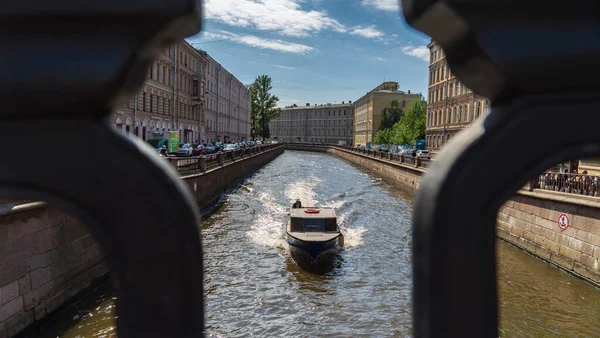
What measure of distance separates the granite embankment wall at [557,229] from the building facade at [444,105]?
2561 cm

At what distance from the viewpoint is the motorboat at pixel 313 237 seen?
13.5 m

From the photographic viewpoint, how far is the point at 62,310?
8.95m

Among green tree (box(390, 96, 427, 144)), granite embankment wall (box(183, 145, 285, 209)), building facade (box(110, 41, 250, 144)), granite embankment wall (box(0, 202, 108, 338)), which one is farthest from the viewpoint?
green tree (box(390, 96, 427, 144))

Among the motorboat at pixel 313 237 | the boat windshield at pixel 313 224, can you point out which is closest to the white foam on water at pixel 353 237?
the motorboat at pixel 313 237

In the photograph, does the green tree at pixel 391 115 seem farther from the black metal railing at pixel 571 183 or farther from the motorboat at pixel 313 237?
the motorboat at pixel 313 237

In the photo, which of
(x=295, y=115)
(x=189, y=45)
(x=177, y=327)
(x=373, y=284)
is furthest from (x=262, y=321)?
(x=295, y=115)

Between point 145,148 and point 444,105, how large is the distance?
1985 inches

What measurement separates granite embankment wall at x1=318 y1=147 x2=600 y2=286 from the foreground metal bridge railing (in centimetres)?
1040

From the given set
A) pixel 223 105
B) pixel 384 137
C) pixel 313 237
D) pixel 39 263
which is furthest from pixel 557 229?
pixel 384 137

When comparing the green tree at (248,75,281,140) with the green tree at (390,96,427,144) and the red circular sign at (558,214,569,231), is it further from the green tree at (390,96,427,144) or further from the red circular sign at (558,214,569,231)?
the red circular sign at (558,214,569,231)

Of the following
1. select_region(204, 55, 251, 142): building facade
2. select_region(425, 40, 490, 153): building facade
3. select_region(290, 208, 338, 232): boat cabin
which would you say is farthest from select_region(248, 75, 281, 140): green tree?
select_region(290, 208, 338, 232): boat cabin

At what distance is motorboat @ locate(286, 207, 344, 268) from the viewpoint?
1348cm

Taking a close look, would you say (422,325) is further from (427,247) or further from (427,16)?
(427,16)

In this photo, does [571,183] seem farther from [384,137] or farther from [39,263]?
[384,137]
